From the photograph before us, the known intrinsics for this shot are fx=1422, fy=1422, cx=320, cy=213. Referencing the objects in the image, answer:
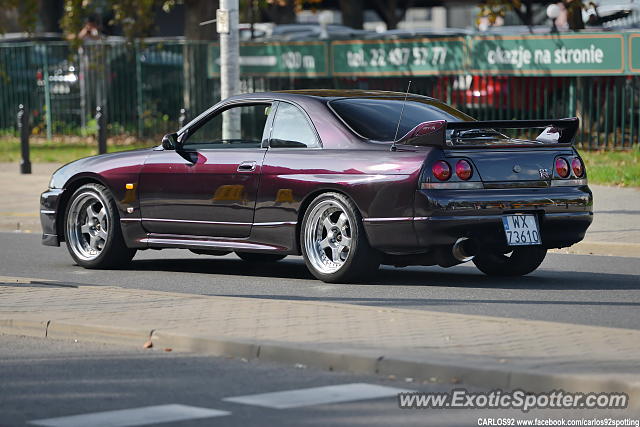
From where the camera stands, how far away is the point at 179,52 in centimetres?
3006

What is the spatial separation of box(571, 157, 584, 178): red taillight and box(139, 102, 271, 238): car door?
242 centimetres

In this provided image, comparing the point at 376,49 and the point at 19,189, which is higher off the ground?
the point at 376,49

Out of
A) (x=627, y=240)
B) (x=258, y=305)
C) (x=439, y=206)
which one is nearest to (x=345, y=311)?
(x=258, y=305)

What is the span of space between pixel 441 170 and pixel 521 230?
2.58 ft

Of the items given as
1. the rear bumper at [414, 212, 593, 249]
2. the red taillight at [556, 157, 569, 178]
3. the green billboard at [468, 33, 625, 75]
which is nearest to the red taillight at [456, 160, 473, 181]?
the rear bumper at [414, 212, 593, 249]

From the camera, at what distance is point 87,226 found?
40.8 feet

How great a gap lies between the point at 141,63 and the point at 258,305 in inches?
861

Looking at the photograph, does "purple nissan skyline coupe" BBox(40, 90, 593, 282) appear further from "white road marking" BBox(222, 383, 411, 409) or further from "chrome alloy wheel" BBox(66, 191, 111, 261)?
"white road marking" BBox(222, 383, 411, 409)

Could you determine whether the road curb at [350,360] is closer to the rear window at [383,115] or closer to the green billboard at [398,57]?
the rear window at [383,115]

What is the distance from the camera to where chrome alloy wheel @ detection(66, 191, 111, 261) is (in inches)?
485

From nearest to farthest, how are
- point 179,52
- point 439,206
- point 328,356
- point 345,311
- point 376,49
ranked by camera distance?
point 328,356 → point 345,311 → point 439,206 → point 376,49 → point 179,52

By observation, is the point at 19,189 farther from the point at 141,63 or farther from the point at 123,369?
the point at 123,369

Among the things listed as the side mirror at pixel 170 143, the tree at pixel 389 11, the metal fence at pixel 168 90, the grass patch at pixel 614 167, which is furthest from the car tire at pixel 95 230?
the tree at pixel 389 11

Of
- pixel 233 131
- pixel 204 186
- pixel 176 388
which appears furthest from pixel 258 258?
pixel 176 388
